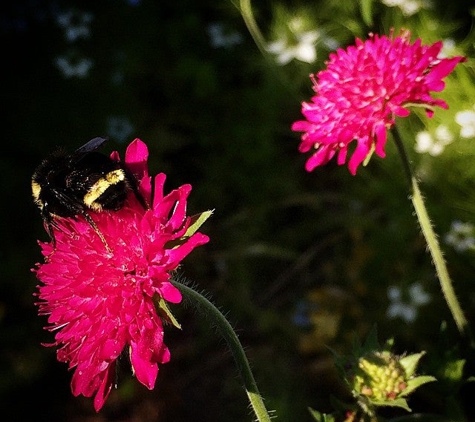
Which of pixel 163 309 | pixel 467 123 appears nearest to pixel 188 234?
pixel 163 309

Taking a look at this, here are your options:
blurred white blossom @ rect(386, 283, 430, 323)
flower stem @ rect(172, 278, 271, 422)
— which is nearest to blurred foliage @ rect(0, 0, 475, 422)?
blurred white blossom @ rect(386, 283, 430, 323)

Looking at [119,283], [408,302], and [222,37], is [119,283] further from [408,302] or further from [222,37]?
[222,37]

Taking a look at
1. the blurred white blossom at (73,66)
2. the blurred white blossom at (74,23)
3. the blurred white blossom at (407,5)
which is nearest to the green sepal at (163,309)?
the blurred white blossom at (407,5)

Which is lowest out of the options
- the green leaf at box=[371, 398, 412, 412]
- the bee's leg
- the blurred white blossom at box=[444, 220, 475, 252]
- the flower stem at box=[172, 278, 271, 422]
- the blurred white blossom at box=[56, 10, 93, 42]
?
the green leaf at box=[371, 398, 412, 412]

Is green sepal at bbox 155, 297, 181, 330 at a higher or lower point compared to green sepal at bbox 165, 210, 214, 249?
lower

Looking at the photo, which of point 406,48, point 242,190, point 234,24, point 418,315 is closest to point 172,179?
point 242,190

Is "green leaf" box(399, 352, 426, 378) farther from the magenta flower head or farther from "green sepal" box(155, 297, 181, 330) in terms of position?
"green sepal" box(155, 297, 181, 330)

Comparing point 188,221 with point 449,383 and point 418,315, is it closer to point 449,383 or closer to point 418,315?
point 449,383
